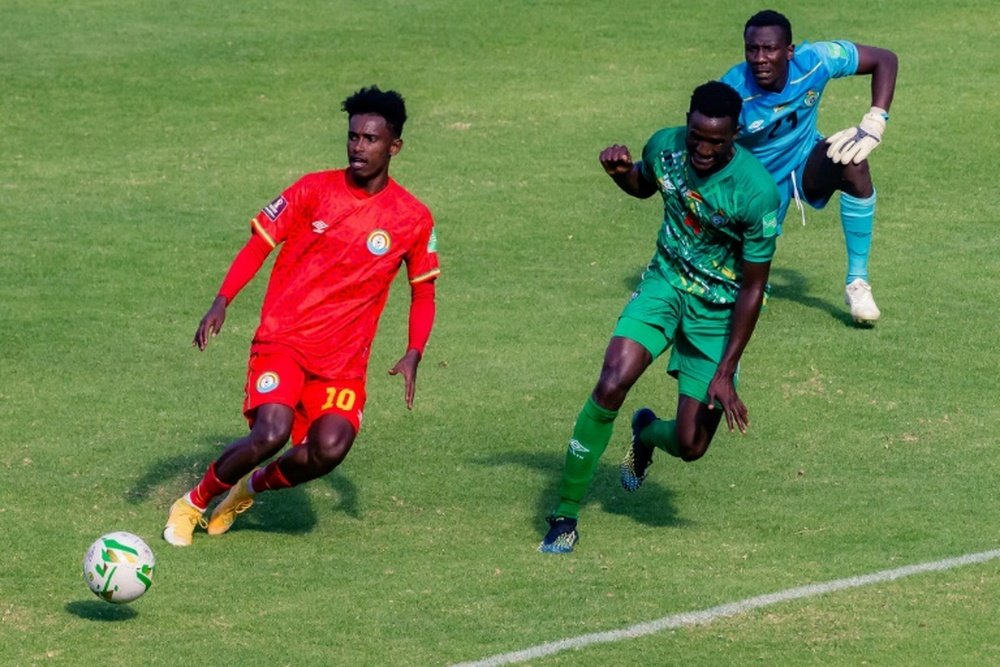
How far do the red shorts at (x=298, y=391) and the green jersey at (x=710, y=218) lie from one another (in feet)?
5.94

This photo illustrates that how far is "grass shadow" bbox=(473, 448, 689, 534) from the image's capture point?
34.3 feet

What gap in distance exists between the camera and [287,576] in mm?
9328

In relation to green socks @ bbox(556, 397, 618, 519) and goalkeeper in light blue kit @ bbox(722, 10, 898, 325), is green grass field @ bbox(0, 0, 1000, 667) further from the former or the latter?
goalkeeper in light blue kit @ bbox(722, 10, 898, 325)

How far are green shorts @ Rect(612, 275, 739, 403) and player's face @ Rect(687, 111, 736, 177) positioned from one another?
0.75m

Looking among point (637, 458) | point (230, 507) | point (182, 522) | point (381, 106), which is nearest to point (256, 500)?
point (230, 507)

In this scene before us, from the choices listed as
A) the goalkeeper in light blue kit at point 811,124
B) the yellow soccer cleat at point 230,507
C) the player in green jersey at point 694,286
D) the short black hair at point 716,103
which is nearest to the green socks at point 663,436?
the player in green jersey at point 694,286

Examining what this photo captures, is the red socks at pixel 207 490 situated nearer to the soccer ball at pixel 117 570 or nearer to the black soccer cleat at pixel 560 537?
the soccer ball at pixel 117 570

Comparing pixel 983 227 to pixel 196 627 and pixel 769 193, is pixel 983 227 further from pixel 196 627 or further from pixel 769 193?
pixel 196 627

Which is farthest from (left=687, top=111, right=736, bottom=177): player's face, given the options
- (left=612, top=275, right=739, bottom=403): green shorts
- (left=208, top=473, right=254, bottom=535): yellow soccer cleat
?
(left=208, top=473, right=254, bottom=535): yellow soccer cleat

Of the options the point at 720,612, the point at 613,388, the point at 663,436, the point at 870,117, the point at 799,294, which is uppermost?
the point at 870,117

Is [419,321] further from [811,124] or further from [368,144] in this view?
[811,124]

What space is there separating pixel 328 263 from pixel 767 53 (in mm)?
4454

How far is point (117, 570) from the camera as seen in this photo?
8469mm

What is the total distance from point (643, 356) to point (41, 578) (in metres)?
3.28
